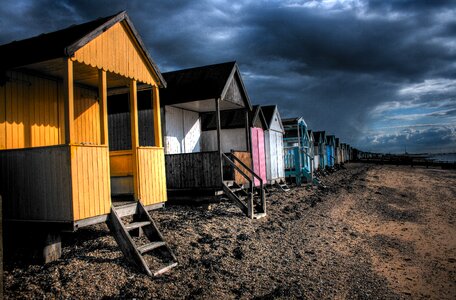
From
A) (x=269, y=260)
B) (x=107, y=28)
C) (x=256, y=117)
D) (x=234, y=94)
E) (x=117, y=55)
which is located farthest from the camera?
(x=256, y=117)

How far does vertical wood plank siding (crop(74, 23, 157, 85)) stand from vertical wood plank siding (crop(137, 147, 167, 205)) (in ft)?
5.75

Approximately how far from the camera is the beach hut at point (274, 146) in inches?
808

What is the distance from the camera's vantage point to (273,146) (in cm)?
2150

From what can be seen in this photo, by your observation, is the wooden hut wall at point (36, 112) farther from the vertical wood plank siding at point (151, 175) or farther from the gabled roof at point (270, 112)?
the gabled roof at point (270, 112)

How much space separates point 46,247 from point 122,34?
4.68 meters

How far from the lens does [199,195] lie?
478 inches

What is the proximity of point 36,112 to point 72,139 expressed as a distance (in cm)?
→ 244

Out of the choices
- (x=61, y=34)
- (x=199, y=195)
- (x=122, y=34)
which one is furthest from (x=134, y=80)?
(x=199, y=195)

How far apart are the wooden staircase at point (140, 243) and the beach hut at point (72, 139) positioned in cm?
2

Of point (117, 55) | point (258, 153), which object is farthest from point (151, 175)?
point (258, 153)

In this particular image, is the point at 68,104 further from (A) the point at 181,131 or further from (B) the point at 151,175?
(A) the point at 181,131

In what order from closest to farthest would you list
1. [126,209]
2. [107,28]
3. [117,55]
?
1. [107,28]
2. [126,209]
3. [117,55]

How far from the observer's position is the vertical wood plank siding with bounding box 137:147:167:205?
317 inches

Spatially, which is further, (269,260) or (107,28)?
(269,260)
